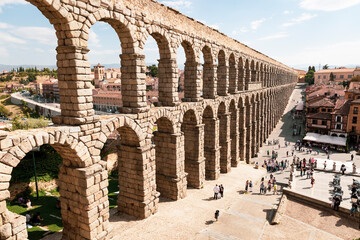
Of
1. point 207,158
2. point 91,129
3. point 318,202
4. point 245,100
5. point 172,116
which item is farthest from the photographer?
point 245,100

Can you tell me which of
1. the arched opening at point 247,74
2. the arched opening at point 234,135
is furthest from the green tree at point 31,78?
the arched opening at point 234,135

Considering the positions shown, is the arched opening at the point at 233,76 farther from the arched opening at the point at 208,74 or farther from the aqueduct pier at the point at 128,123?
the arched opening at the point at 208,74

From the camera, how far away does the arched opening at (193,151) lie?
21047mm

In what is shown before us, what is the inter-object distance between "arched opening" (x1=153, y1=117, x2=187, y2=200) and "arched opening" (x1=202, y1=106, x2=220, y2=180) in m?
6.16

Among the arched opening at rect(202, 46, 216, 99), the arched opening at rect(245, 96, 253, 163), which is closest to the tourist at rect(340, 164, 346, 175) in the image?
the arched opening at rect(245, 96, 253, 163)

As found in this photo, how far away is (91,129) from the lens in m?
11.3

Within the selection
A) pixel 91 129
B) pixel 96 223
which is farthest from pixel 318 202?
pixel 91 129

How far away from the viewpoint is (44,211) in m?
21.9

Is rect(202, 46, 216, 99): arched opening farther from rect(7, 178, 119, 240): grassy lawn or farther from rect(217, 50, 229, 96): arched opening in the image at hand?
rect(7, 178, 119, 240): grassy lawn

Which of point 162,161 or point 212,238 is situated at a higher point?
point 162,161

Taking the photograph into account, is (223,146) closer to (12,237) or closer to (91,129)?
(91,129)

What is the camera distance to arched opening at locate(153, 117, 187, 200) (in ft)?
59.2

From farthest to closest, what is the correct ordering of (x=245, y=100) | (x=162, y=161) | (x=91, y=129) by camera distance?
(x=245, y=100) → (x=162, y=161) → (x=91, y=129)

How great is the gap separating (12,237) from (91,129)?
5.02 m
